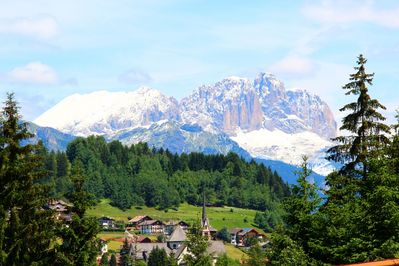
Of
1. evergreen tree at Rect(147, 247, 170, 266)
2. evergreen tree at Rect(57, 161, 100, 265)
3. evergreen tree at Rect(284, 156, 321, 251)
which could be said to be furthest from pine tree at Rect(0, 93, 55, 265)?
evergreen tree at Rect(147, 247, 170, 266)

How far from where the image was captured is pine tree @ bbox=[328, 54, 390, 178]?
139 feet

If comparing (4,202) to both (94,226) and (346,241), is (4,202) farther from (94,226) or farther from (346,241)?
(346,241)

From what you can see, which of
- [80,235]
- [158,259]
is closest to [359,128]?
[80,235]

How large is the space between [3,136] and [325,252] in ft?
63.0

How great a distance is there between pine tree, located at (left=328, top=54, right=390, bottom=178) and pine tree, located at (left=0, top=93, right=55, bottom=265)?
18003mm

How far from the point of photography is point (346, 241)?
111ft

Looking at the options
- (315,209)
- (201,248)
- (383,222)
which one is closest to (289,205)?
(315,209)

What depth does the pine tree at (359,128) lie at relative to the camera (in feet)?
139

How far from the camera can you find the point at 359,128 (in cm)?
4325

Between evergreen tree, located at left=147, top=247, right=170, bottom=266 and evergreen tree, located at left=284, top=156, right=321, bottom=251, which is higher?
evergreen tree, located at left=284, top=156, right=321, bottom=251

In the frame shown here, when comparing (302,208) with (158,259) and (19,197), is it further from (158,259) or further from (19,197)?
(158,259)

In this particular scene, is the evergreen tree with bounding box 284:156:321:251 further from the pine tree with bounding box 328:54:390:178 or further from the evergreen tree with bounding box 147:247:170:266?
the evergreen tree with bounding box 147:247:170:266

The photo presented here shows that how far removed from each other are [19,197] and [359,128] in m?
21.0

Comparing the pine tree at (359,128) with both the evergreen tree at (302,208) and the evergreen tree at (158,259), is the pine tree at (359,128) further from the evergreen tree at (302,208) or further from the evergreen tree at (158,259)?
the evergreen tree at (158,259)
